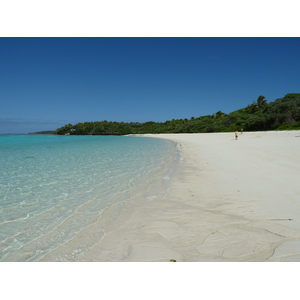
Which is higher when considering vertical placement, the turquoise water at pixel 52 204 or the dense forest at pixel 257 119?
the dense forest at pixel 257 119

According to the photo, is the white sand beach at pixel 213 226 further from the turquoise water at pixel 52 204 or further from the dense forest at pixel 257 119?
the dense forest at pixel 257 119

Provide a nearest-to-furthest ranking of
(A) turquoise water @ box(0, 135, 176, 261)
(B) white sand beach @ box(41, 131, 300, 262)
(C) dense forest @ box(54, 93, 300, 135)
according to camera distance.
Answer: (B) white sand beach @ box(41, 131, 300, 262) → (A) turquoise water @ box(0, 135, 176, 261) → (C) dense forest @ box(54, 93, 300, 135)

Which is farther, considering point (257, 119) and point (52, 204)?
point (257, 119)

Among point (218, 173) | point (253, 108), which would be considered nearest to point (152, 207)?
point (218, 173)

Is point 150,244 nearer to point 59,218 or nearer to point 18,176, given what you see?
point 59,218

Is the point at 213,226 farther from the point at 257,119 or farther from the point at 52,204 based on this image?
the point at 257,119

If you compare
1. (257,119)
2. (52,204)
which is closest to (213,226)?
(52,204)

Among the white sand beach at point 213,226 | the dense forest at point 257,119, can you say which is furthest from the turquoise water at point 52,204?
the dense forest at point 257,119

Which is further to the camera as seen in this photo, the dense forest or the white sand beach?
the dense forest

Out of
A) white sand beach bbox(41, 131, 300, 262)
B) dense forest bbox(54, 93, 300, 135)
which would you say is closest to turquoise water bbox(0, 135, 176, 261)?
white sand beach bbox(41, 131, 300, 262)

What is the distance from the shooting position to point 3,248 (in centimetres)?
312

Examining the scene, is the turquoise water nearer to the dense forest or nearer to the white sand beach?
the white sand beach

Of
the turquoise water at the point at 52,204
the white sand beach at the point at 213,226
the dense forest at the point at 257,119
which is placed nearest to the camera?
the white sand beach at the point at 213,226

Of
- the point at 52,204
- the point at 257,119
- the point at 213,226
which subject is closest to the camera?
the point at 213,226
